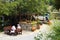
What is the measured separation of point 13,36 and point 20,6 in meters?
5.26

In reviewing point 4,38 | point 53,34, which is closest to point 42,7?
point 4,38

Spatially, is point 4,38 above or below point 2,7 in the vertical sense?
below

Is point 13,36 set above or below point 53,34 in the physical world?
below

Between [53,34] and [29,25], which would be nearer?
[53,34]

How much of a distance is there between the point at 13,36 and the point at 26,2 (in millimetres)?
5904

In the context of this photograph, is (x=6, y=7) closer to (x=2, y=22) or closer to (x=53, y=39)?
(x=2, y=22)

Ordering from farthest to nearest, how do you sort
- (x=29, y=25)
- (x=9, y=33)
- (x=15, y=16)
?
(x=15, y=16) → (x=29, y=25) → (x=9, y=33)

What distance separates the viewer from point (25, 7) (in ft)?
79.0

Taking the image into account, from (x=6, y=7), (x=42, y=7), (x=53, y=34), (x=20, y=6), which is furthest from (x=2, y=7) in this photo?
(x=53, y=34)

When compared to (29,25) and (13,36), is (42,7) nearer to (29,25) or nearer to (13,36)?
(29,25)

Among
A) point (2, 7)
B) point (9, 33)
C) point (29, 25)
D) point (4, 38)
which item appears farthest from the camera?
point (29, 25)

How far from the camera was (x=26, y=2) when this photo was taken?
24047mm

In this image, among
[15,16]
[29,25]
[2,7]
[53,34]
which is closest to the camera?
[53,34]

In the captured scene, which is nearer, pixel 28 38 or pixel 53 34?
pixel 53 34
